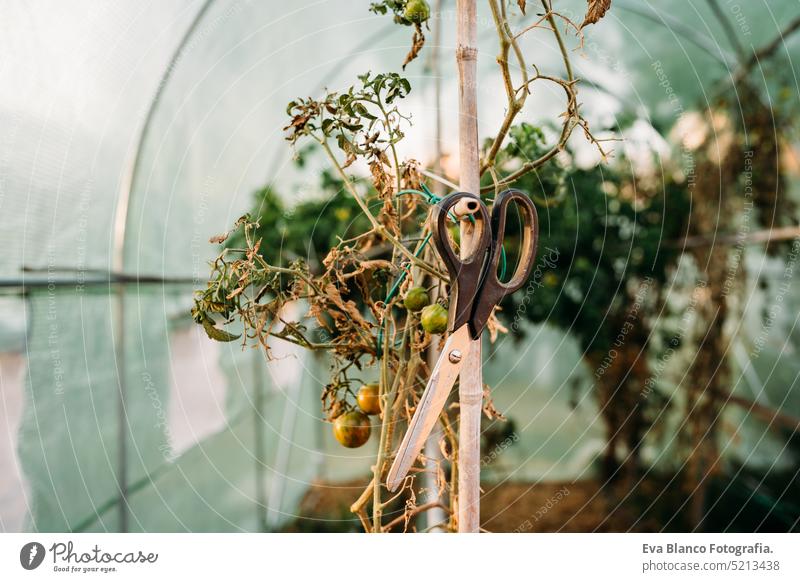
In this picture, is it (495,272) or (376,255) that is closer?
(495,272)

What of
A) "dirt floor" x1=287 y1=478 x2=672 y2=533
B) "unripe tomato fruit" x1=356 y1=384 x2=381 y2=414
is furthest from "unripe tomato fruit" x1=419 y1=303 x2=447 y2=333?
"dirt floor" x1=287 y1=478 x2=672 y2=533

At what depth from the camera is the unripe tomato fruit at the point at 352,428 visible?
680 mm

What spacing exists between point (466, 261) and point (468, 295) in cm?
3

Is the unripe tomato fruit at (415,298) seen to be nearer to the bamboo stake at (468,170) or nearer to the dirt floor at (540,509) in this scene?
the bamboo stake at (468,170)

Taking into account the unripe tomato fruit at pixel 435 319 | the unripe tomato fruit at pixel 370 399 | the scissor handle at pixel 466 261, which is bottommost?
the unripe tomato fruit at pixel 370 399

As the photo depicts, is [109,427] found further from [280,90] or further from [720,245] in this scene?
[720,245]

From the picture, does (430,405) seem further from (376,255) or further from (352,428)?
(376,255)

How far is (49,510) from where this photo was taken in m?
1.07

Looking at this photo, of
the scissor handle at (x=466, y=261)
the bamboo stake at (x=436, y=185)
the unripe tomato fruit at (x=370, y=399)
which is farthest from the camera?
the bamboo stake at (x=436, y=185)

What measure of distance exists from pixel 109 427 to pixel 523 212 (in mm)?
1020

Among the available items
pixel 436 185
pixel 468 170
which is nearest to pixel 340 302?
pixel 468 170

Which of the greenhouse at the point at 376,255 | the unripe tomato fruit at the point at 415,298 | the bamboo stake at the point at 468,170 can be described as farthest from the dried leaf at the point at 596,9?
the unripe tomato fruit at the point at 415,298

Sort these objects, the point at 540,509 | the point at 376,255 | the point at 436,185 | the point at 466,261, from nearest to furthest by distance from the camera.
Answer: the point at 466,261
the point at 436,185
the point at 376,255
the point at 540,509

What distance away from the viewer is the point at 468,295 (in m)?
0.57
